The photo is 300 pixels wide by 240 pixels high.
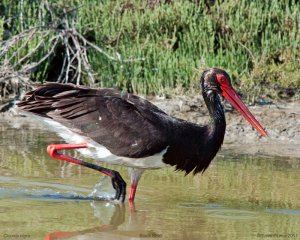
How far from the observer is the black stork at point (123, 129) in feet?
23.4

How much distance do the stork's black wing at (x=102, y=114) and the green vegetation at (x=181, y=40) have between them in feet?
10.5

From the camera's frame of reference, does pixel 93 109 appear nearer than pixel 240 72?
Yes

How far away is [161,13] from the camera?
11.4 m

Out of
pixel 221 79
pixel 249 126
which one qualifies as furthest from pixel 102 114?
pixel 249 126

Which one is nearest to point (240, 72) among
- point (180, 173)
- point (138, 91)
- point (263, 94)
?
point (263, 94)

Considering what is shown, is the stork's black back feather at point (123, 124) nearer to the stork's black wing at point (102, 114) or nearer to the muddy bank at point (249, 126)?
the stork's black wing at point (102, 114)

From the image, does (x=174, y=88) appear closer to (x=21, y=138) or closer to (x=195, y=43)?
(x=195, y=43)

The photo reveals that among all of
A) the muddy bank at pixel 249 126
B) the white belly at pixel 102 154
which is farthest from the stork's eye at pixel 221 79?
the muddy bank at pixel 249 126

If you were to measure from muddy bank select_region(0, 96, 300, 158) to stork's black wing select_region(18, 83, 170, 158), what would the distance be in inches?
79.7

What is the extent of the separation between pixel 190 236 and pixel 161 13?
18.9 feet

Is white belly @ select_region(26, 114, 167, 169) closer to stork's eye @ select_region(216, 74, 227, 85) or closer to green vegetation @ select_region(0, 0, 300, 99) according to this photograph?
stork's eye @ select_region(216, 74, 227, 85)

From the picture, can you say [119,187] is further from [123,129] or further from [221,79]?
[221,79]

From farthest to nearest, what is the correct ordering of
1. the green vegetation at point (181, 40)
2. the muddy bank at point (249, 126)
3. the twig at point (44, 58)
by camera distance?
the twig at point (44, 58) → the green vegetation at point (181, 40) → the muddy bank at point (249, 126)

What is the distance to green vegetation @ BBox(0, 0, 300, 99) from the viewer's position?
10516mm
